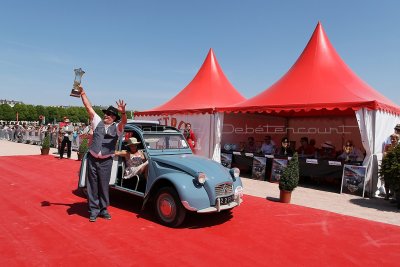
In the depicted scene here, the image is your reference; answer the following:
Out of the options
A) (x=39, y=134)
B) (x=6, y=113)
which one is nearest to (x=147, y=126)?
A: (x=39, y=134)

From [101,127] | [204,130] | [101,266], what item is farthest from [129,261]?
[204,130]

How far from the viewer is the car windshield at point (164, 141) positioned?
6.37 meters

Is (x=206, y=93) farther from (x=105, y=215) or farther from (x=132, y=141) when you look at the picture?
(x=105, y=215)

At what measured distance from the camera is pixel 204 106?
1521cm

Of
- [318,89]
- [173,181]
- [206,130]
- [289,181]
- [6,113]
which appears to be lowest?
[289,181]

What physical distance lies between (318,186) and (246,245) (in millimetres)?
6686

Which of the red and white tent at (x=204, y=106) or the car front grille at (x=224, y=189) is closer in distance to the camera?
the car front grille at (x=224, y=189)

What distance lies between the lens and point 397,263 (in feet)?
13.9

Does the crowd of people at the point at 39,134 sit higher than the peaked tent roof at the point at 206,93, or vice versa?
the peaked tent roof at the point at 206,93

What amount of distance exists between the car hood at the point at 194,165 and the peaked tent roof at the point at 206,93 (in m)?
7.95

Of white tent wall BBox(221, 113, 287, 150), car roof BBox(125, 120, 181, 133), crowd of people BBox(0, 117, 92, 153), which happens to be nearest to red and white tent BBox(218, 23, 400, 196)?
white tent wall BBox(221, 113, 287, 150)

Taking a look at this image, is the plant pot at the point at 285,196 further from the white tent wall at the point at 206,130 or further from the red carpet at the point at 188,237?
the white tent wall at the point at 206,130

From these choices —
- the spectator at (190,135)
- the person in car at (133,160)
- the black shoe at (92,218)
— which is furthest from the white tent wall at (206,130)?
the black shoe at (92,218)

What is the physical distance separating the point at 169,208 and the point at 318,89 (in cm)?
800
